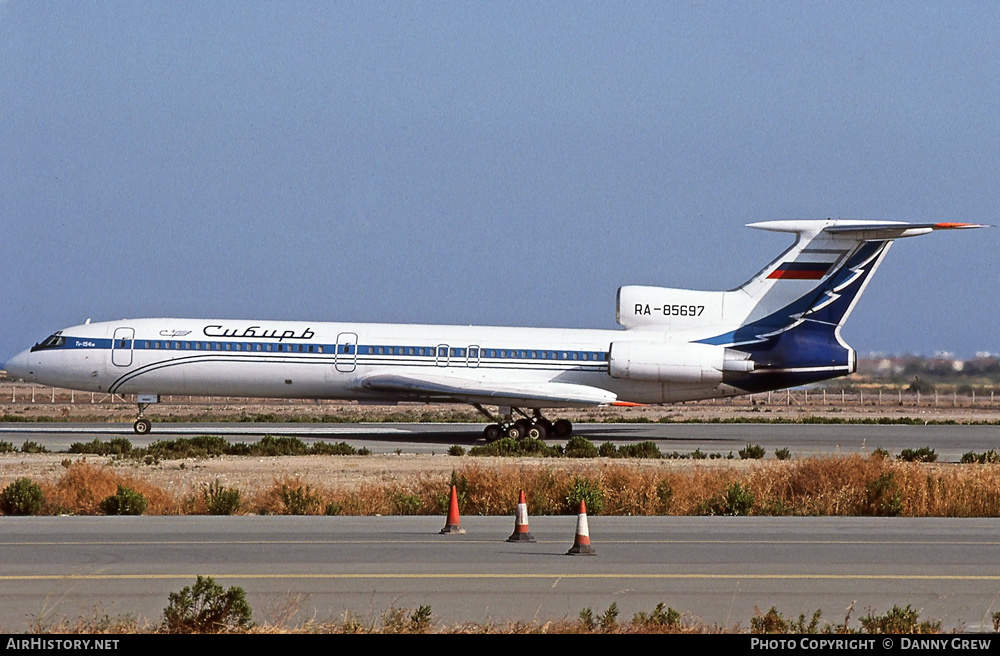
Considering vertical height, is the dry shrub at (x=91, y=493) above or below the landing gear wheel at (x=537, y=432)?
below

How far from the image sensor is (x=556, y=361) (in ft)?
121

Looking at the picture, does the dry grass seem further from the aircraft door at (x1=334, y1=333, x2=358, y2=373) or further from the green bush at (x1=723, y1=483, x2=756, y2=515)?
the aircraft door at (x1=334, y1=333, x2=358, y2=373)

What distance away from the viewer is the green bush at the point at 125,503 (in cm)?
1781

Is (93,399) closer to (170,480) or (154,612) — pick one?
(170,480)

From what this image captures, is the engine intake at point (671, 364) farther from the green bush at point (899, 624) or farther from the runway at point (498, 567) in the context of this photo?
the green bush at point (899, 624)

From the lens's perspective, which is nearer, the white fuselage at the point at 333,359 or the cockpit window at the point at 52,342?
the white fuselage at the point at 333,359

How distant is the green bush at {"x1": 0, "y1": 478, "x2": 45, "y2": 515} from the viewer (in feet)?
58.4

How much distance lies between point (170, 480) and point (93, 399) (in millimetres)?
75223

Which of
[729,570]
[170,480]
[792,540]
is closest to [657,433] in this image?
[170,480]

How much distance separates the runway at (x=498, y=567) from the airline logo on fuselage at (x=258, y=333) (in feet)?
65.1

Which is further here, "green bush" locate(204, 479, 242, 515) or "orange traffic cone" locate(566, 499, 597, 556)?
"green bush" locate(204, 479, 242, 515)

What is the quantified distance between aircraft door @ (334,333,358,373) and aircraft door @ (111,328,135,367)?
6.19m

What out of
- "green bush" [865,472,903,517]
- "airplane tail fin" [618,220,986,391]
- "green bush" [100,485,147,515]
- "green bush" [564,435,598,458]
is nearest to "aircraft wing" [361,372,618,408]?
"airplane tail fin" [618,220,986,391]

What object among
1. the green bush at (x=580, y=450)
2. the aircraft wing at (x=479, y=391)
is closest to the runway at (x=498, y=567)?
the green bush at (x=580, y=450)
